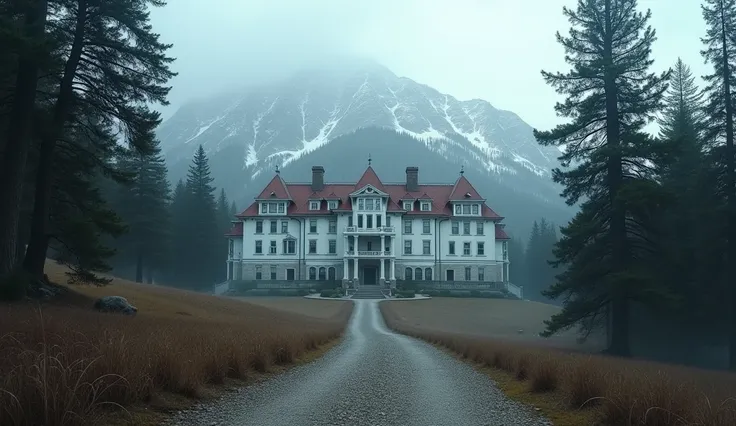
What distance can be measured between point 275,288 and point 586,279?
48111 millimetres

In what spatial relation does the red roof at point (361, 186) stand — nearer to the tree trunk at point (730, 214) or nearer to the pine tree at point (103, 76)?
the tree trunk at point (730, 214)

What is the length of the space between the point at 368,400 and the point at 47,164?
15636mm

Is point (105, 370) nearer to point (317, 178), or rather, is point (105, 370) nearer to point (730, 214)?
point (730, 214)

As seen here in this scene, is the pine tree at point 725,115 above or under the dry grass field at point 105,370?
above

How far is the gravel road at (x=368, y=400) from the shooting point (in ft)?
22.7

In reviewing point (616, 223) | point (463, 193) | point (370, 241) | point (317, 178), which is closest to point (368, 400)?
point (616, 223)

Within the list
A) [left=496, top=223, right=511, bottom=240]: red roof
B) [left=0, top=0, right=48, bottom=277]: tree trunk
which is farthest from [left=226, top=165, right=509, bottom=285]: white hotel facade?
[left=0, top=0, right=48, bottom=277]: tree trunk

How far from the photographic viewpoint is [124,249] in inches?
2088

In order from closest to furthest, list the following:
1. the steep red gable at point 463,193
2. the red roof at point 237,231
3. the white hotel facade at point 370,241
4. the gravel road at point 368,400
Answer: the gravel road at point 368,400 < the white hotel facade at point 370,241 < the steep red gable at point 463,193 < the red roof at point 237,231

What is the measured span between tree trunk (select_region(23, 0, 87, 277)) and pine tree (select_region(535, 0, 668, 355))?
1910 cm

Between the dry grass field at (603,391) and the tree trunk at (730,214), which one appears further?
the tree trunk at (730,214)

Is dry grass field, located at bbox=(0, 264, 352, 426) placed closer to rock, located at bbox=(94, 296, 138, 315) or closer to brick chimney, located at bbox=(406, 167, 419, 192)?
rock, located at bbox=(94, 296, 138, 315)

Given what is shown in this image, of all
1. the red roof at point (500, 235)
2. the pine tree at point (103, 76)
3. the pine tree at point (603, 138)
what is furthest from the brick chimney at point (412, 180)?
the pine tree at point (103, 76)

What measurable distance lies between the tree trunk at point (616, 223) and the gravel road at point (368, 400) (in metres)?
11.9
